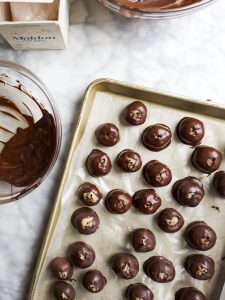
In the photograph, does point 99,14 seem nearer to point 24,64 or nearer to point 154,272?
point 24,64

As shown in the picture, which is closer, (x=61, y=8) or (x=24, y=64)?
(x=61, y=8)

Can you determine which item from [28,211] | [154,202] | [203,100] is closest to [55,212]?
[28,211]

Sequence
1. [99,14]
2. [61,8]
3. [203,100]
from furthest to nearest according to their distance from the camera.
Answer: [99,14] → [203,100] → [61,8]

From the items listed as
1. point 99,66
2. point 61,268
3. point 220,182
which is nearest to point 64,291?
point 61,268

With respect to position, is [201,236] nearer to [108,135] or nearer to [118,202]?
[118,202]

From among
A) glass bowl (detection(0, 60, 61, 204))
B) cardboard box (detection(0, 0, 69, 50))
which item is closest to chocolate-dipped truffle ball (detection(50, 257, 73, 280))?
glass bowl (detection(0, 60, 61, 204))

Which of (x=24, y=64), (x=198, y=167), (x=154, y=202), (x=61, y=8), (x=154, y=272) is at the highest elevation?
(x=61, y=8)
